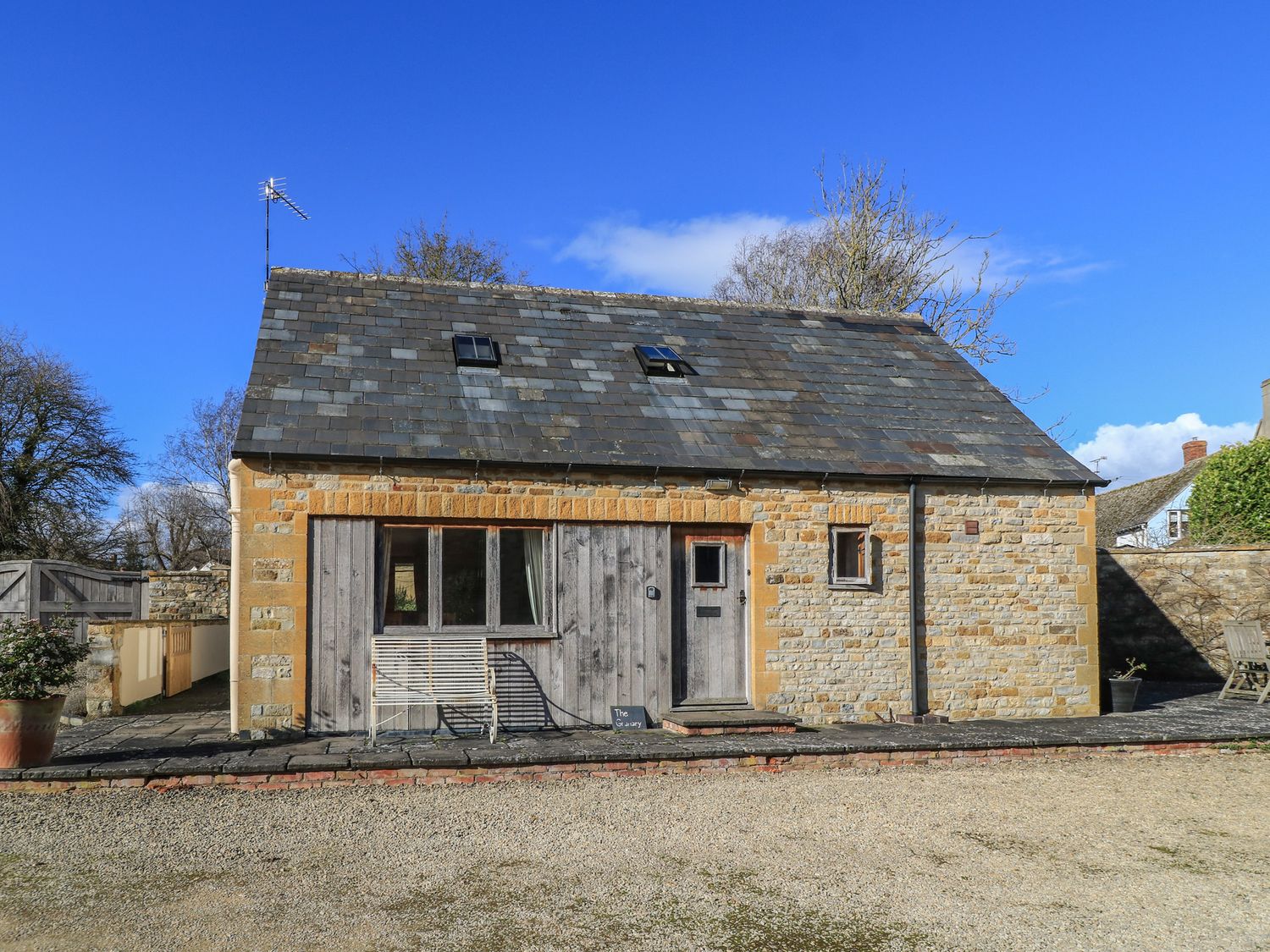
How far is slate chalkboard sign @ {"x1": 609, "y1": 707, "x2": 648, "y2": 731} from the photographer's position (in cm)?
1037

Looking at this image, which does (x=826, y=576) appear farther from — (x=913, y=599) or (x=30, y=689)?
(x=30, y=689)

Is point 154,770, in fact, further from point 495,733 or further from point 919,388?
point 919,388

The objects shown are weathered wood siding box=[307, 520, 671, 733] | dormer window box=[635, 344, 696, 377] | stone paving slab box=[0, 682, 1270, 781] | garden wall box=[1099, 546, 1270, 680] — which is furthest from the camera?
garden wall box=[1099, 546, 1270, 680]

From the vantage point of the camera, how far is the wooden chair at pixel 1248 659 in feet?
41.6

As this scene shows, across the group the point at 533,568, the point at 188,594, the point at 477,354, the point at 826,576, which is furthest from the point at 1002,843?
the point at 188,594

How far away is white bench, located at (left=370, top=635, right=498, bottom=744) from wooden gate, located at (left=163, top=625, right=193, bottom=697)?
470 cm

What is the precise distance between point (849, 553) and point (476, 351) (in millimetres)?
4883

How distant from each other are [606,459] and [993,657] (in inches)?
197

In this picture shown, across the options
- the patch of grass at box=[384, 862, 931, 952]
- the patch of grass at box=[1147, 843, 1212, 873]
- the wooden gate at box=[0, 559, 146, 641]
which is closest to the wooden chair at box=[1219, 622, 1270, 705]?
the patch of grass at box=[1147, 843, 1212, 873]

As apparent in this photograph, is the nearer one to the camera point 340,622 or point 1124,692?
point 340,622

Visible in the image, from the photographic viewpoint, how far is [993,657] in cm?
1155

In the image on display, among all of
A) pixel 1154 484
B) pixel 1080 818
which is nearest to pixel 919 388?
pixel 1080 818

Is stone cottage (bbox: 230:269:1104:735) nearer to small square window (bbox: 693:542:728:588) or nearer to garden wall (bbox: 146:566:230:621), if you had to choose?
small square window (bbox: 693:542:728:588)

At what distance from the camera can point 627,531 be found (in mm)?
10727
